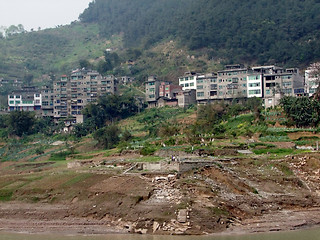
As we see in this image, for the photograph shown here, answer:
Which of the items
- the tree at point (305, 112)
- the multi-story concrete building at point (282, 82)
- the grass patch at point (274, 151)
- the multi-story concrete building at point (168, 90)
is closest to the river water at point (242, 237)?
the grass patch at point (274, 151)

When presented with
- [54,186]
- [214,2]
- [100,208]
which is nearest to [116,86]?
[214,2]

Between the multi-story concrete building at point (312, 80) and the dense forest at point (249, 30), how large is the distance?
14389 mm

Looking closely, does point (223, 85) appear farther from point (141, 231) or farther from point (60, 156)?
point (141, 231)

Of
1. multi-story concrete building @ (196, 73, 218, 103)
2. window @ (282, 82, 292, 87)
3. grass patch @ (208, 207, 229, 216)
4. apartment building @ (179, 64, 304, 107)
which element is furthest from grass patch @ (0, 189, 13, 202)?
window @ (282, 82, 292, 87)

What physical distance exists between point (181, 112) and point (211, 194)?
39957 millimetres

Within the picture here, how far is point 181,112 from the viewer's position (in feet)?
245

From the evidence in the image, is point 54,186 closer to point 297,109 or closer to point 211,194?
point 211,194

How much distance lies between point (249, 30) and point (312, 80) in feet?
101

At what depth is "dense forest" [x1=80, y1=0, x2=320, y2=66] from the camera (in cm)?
9444

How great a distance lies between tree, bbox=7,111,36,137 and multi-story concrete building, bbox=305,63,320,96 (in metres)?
38.6

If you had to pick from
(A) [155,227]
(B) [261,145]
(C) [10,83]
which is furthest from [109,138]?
(C) [10,83]

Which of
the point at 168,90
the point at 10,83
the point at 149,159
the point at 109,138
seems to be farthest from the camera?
the point at 10,83

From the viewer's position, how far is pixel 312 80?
72062 mm

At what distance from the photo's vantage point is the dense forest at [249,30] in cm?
9444
